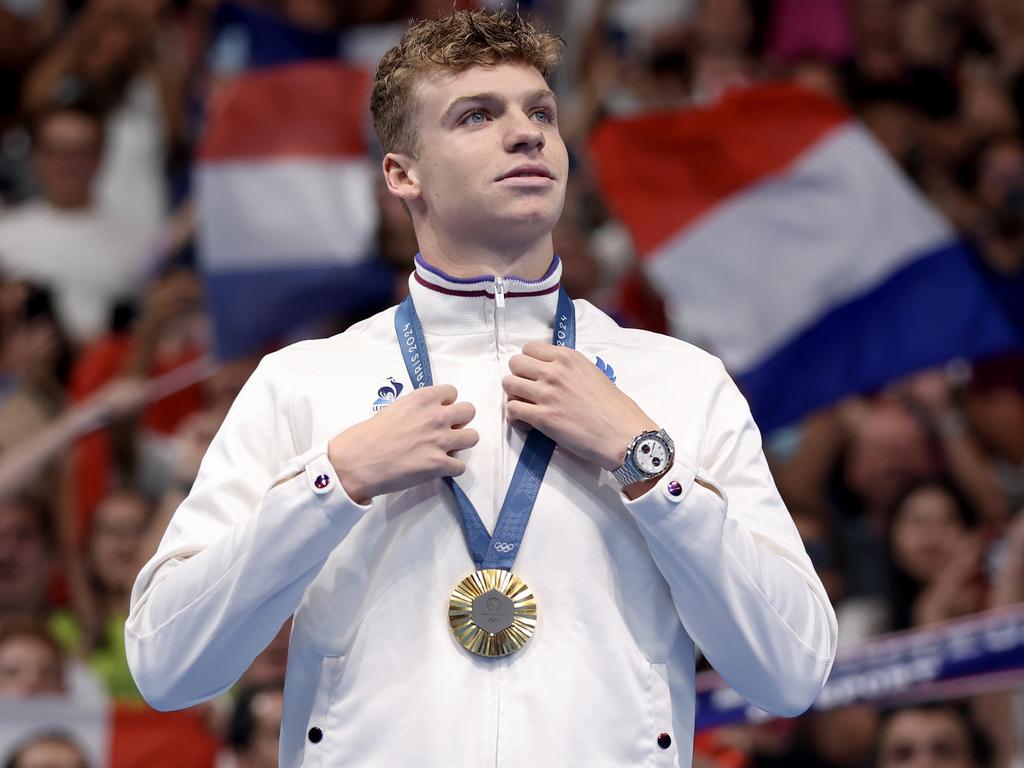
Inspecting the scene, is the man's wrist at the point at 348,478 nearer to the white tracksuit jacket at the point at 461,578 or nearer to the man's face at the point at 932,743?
the white tracksuit jacket at the point at 461,578

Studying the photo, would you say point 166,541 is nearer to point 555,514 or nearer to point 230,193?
point 555,514

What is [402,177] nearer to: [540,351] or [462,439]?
[540,351]

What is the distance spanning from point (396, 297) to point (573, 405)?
460cm

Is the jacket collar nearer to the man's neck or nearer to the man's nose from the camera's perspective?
the man's neck

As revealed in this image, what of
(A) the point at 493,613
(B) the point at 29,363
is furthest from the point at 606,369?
(B) the point at 29,363

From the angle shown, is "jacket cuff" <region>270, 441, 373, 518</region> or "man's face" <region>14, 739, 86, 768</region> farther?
"man's face" <region>14, 739, 86, 768</region>

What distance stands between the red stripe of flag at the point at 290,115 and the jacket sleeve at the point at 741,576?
17.4ft

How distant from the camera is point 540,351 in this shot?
9.67 ft

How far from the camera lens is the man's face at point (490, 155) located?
3043mm

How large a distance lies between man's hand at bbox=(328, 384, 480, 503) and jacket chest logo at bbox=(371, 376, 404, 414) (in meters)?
0.17

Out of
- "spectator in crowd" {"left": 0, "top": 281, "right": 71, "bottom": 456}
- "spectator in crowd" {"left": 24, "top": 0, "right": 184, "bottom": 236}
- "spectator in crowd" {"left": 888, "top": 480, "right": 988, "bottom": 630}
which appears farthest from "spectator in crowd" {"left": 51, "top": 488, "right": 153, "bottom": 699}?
"spectator in crowd" {"left": 888, "top": 480, "right": 988, "bottom": 630}

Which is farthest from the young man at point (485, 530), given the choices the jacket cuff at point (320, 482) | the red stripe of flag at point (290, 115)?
the red stripe of flag at point (290, 115)

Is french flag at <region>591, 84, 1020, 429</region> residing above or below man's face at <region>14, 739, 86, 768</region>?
above

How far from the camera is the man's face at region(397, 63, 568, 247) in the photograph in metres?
3.04
